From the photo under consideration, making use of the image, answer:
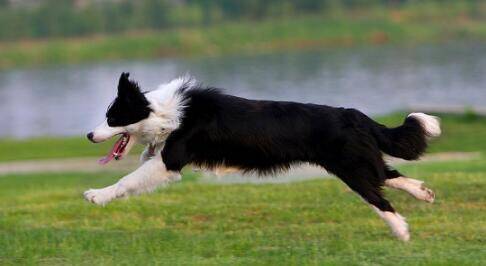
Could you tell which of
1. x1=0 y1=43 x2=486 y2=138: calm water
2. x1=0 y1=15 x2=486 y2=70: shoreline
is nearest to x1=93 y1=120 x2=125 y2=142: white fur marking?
x1=0 y1=43 x2=486 y2=138: calm water

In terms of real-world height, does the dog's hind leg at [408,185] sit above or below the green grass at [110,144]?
above

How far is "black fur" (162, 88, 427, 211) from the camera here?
7.86 m

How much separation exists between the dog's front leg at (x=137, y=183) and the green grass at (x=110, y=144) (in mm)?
11136

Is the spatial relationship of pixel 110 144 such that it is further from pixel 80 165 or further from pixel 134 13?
pixel 134 13

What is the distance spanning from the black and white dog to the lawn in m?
0.52

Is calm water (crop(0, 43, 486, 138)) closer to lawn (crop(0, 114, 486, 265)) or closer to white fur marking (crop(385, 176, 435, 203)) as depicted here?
lawn (crop(0, 114, 486, 265))

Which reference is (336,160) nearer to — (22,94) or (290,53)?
(22,94)

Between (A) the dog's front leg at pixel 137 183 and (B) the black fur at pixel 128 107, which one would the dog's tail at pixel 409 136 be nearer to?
(A) the dog's front leg at pixel 137 183

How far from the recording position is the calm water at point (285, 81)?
33.1 metres

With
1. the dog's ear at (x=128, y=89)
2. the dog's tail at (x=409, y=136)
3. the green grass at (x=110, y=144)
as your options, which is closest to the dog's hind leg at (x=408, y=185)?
the dog's tail at (x=409, y=136)

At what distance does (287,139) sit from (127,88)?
1418mm

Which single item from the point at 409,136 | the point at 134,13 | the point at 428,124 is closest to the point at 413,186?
the point at 409,136

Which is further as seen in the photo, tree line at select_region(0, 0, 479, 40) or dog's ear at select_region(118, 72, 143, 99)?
tree line at select_region(0, 0, 479, 40)

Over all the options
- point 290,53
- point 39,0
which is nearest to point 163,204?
point 290,53
